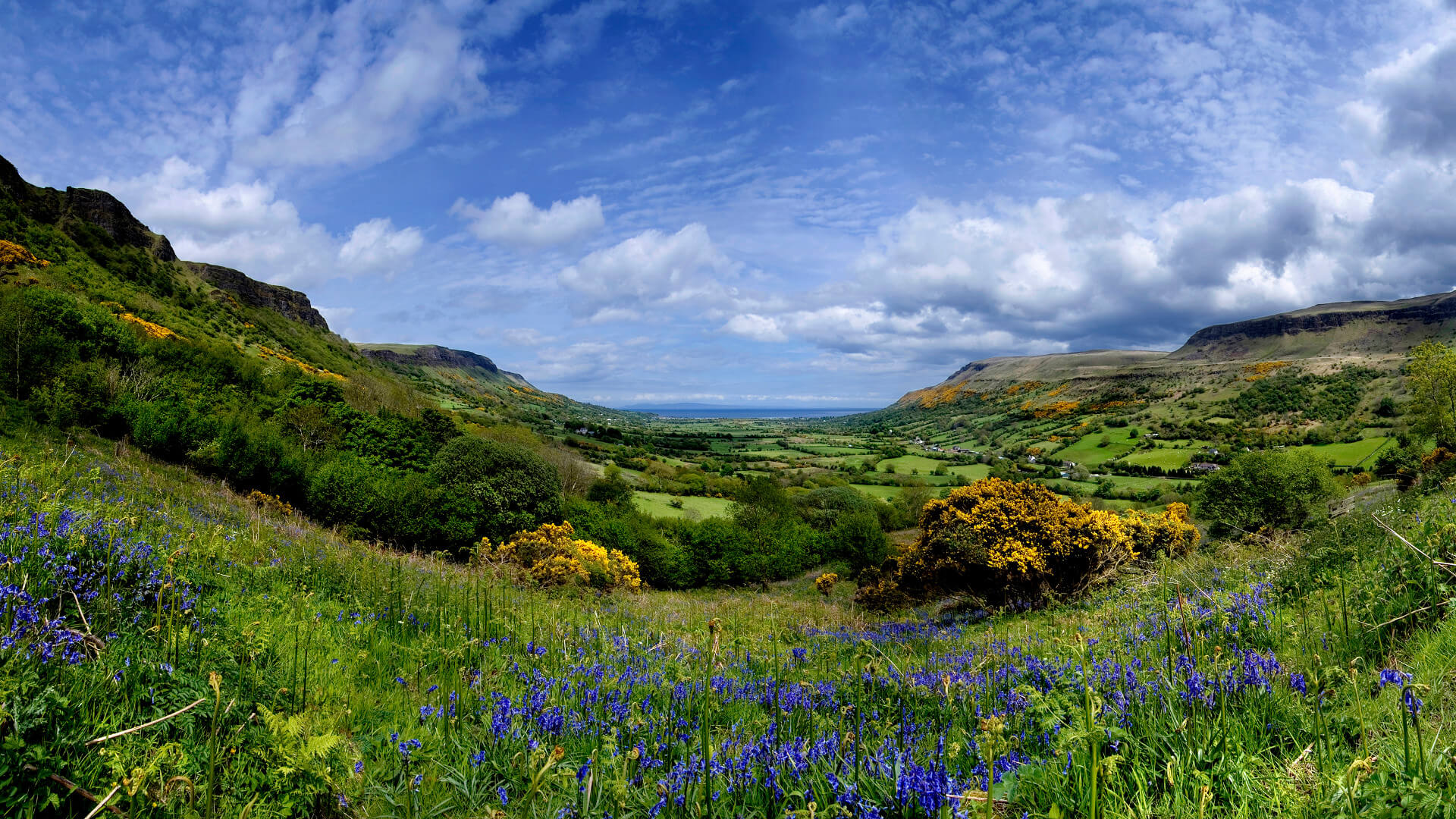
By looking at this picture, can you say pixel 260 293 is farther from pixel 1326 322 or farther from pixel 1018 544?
pixel 1326 322

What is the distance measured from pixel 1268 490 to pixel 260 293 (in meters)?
167

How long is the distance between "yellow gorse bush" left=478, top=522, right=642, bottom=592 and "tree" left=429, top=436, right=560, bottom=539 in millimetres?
2835

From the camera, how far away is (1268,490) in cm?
2347

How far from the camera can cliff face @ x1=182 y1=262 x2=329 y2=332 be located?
360 ft

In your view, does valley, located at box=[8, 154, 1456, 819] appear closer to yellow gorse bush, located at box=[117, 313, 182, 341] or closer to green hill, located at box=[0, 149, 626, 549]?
green hill, located at box=[0, 149, 626, 549]

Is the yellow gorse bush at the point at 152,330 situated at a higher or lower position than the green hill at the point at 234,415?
higher

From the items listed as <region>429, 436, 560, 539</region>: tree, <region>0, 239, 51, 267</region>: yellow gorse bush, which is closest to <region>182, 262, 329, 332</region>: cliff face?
<region>0, 239, 51, 267</region>: yellow gorse bush

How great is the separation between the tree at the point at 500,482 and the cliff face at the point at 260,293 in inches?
4014

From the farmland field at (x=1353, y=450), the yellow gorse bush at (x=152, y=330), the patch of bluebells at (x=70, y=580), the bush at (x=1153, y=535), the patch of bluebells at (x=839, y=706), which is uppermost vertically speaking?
the yellow gorse bush at (x=152, y=330)

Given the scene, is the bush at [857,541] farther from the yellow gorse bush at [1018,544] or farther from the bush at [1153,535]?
the yellow gorse bush at [1018,544]

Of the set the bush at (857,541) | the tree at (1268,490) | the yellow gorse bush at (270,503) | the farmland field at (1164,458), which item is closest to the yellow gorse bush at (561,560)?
the yellow gorse bush at (270,503)

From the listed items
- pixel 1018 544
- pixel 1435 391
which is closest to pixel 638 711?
pixel 1018 544

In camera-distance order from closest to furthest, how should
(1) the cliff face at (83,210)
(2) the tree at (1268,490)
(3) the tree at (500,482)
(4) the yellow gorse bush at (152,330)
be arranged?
1. (2) the tree at (1268,490)
2. (3) the tree at (500,482)
3. (4) the yellow gorse bush at (152,330)
4. (1) the cliff face at (83,210)

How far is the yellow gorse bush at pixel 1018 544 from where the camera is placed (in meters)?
13.8
